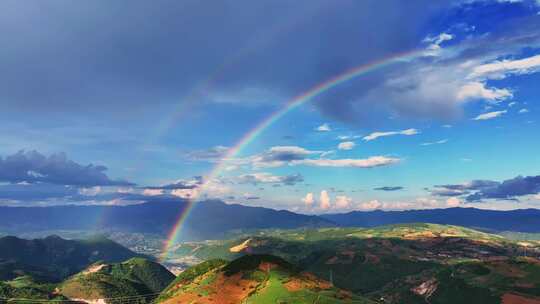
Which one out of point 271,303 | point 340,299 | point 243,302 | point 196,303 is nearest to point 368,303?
point 340,299

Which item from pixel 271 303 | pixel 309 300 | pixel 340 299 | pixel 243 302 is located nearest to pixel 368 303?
pixel 340 299

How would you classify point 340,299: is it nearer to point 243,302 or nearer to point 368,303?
point 368,303

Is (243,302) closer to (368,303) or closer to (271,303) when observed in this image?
(271,303)

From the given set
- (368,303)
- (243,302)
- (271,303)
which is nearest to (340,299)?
(368,303)

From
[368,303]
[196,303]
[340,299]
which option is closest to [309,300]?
[340,299]

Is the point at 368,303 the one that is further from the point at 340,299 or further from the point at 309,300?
the point at 309,300

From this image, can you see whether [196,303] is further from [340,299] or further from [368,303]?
[368,303]
